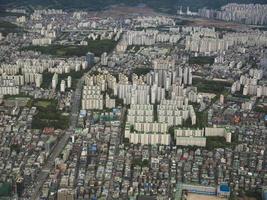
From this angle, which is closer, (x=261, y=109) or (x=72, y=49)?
(x=261, y=109)

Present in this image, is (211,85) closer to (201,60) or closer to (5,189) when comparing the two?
(201,60)

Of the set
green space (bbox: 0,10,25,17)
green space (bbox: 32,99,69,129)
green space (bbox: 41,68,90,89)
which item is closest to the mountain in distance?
green space (bbox: 0,10,25,17)

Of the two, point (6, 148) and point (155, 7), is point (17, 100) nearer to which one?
point (6, 148)

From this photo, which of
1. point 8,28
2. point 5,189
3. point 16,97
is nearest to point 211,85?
point 16,97

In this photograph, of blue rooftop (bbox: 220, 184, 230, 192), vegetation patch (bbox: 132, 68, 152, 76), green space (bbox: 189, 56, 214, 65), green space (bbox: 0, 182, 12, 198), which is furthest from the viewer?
green space (bbox: 189, 56, 214, 65)

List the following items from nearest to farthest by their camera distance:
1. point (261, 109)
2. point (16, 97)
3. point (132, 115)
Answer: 1. point (132, 115)
2. point (261, 109)
3. point (16, 97)

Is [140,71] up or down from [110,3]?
down

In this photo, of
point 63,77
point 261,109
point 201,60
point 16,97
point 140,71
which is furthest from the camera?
point 201,60

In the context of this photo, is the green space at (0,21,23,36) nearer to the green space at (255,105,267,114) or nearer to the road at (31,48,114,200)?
the road at (31,48,114,200)
